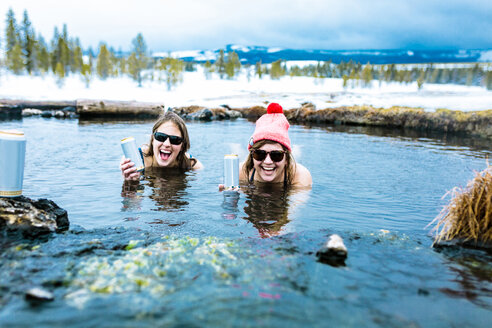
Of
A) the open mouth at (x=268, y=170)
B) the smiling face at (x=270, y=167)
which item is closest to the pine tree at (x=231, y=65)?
the smiling face at (x=270, y=167)

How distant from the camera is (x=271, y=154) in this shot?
22.2 feet

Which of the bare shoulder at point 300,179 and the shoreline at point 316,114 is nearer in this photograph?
the bare shoulder at point 300,179

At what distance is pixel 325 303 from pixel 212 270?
1094 millimetres

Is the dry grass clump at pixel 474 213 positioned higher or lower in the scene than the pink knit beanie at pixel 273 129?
lower

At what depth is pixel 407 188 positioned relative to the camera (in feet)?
27.5

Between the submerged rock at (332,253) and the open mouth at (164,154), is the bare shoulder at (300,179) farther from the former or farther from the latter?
the submerged rock at (332,253)

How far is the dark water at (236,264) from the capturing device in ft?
9.11

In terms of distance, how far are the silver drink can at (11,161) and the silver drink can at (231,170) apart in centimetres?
280

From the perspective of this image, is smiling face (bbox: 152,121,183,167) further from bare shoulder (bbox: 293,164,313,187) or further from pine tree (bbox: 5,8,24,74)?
pine tree (bbox: 5,8,24,74)

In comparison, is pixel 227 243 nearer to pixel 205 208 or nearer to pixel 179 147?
pixel 205 208

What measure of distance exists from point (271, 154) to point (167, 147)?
268 cm

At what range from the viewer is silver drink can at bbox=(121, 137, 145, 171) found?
631 cm

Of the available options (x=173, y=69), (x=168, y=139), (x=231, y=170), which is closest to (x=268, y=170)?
(x=231, y=170)

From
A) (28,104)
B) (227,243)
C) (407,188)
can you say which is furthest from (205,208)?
(28,104)
